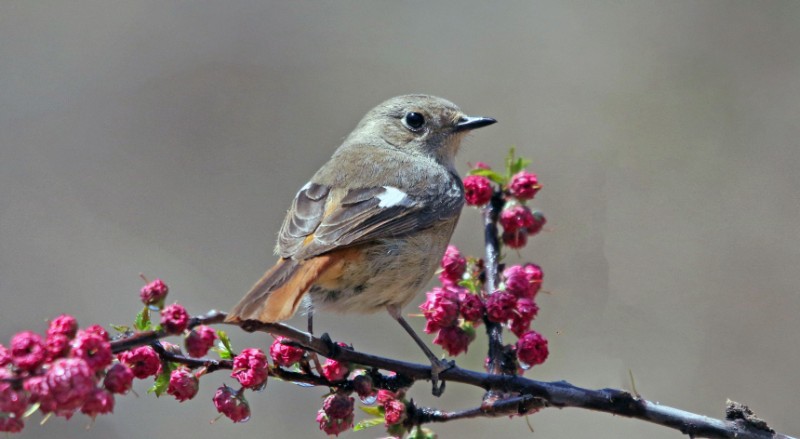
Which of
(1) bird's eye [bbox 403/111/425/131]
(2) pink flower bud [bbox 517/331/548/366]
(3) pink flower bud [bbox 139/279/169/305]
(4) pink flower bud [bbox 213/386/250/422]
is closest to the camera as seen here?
(3) pink flower bud [bbox 139/279/169/305]

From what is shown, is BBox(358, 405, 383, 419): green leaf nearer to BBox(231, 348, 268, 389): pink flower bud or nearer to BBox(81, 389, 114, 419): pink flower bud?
BBox(231, 348, 268, 389): pink flower bud

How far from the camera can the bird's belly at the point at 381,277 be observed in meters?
3.67

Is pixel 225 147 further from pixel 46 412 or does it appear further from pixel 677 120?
pixel 46 412

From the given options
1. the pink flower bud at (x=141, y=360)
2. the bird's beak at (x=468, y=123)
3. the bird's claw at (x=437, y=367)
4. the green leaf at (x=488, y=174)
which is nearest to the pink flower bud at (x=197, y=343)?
the pink flower bud at (x=141, y=360)

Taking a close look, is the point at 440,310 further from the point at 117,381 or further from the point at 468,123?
the point at 468,123

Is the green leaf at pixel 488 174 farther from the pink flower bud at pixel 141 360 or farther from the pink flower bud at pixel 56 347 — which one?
the pink flower bud at pixel 56 347

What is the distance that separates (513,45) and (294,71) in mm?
2054

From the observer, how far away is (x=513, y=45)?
28.1 ft

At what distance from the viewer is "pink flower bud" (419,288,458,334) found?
10.7 ft

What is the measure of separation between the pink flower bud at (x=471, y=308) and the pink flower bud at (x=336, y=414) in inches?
22.7

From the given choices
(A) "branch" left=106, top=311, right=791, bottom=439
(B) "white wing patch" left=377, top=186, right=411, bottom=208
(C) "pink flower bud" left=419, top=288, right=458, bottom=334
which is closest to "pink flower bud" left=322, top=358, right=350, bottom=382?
(A) "branch" left=106, top=311, right=791, bottom=439

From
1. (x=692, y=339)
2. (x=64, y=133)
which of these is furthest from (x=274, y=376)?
(x=64, y=133)

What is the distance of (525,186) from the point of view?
3.57m

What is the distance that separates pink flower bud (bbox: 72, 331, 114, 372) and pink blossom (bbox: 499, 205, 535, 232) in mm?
1791
